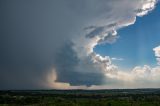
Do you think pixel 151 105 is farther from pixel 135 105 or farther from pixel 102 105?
pixel 102 105

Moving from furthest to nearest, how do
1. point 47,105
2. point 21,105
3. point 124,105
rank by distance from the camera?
1. point 21,105
2. point 47,105
3. point 124,105

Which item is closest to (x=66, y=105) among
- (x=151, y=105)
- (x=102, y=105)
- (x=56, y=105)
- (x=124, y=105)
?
(x=56, y=105)

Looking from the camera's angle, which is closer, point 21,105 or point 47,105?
point 47,105

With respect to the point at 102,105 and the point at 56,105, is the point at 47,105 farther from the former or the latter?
the point at 102,105

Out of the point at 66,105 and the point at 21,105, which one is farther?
the point at 21,105

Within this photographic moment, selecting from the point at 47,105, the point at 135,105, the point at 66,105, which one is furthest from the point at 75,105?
the point at 135,105

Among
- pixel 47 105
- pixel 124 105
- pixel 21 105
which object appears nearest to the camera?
pixel 124 105

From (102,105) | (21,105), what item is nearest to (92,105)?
(102,105)
